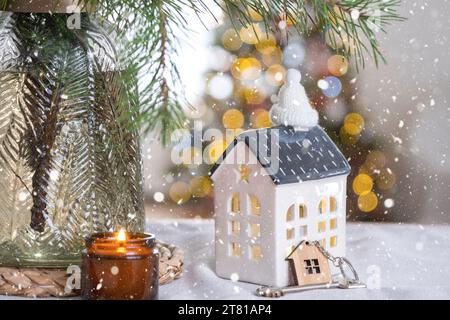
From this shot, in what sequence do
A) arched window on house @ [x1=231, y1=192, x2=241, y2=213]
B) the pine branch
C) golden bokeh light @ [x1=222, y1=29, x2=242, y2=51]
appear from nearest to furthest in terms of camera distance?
1. the pine branch
2. arched window on house @ [x1=231, y1=192, x2=241, y2=213]
3. golden bokeh light @ [x1=222, y1=29, x2=242, y2=51]

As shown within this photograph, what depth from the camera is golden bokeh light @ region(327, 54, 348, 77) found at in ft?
4.15

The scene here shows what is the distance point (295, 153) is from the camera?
0.82 metres

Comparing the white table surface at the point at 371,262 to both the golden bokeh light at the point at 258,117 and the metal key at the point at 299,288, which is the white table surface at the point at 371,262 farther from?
the golden bokeh light at the point at 258,117

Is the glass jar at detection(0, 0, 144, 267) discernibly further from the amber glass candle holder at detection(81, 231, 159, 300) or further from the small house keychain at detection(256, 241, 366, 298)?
the small house keychain at detection(256, 241, 366, 298)

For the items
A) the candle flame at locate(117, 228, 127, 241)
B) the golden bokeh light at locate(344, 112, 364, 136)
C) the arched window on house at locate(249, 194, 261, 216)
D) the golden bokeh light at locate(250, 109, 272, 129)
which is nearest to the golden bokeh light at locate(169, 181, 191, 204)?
the golden bokeh light at locate(250, 109, 272, 129)

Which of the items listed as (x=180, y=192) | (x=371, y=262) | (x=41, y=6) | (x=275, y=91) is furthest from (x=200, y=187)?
(x=41, y=6)

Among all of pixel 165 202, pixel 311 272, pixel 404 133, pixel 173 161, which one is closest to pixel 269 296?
pixel 311 272

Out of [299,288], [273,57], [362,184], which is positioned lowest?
[299,288]

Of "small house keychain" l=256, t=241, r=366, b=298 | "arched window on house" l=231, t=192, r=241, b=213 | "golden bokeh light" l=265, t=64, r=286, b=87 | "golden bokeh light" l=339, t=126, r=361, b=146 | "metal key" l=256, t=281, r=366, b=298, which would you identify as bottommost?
"metal key" l=256, t=281, r=366, b=298

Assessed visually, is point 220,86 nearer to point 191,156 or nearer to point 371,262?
point 191,156

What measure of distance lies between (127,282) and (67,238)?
0.44 ft

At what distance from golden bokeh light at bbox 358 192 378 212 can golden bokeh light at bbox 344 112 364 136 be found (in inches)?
6.2

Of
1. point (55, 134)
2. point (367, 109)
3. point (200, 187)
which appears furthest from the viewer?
point (200, 187)

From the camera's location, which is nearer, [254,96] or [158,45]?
[158,45]
